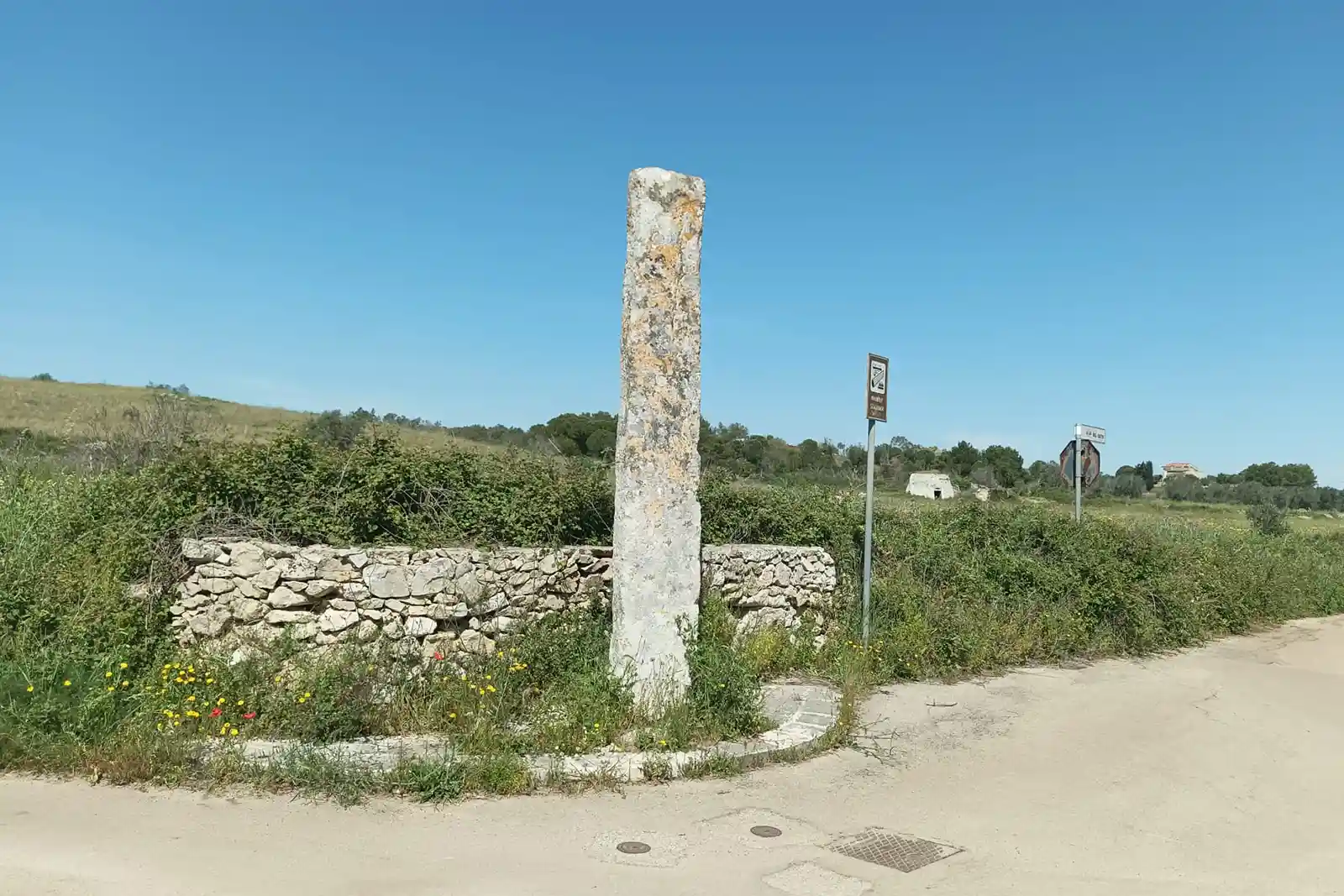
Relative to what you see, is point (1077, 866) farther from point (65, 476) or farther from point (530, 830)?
point (65, 476)

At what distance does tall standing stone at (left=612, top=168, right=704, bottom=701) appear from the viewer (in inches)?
295

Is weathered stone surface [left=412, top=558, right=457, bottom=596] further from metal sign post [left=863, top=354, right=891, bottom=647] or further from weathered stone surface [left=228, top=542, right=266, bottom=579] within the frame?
metal sign post [left=863, top=354, right=891, bottom=647]

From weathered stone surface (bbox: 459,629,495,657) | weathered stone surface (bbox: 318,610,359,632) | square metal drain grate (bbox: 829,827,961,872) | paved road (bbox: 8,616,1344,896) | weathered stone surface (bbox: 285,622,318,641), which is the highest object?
weathered stone surface (bbox: 318,610,359,632)

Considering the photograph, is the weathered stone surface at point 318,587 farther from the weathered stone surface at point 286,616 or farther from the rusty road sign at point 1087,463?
the rusty road sign at point 1087,463

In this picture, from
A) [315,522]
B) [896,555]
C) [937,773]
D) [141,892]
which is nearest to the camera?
[141,892]

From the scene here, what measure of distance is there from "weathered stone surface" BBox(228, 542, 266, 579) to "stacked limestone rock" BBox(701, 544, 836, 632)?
4.37 meters

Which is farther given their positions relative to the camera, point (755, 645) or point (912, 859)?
point (755, 645)

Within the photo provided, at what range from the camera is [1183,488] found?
167 ft

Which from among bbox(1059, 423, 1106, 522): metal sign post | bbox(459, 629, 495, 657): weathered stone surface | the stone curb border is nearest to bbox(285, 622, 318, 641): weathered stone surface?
the stone curb border

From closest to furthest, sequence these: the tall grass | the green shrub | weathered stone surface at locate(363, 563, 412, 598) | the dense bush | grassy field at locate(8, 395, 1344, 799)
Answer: grassy field at locate(8, 395, 1344, 799), the tall grass, weathered stone surface at locate(363, 563, 412, 598), the dense bush, the green shrub

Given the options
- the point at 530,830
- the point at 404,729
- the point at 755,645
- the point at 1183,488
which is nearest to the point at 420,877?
the point at 530,830

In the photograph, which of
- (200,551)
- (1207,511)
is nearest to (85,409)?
(200,551)

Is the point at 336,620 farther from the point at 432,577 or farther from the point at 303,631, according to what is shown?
the point at 432,577

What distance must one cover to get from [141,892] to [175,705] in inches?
96.3
